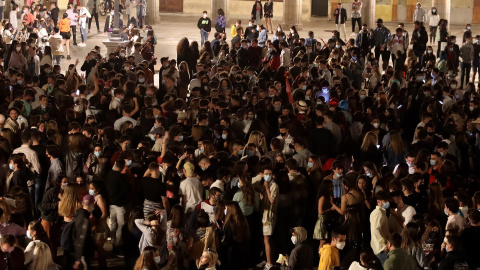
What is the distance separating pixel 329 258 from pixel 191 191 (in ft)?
8.75

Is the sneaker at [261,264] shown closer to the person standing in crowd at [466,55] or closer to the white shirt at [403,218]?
the white shirt at [403,218]

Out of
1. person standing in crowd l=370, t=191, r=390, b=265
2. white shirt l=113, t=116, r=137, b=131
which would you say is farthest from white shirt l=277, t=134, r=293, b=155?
person standing in crowd l=370, t=191, r=390, b=265

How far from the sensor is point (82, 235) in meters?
11.5

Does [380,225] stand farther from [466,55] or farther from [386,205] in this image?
[466,55]

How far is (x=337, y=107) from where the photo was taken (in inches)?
657

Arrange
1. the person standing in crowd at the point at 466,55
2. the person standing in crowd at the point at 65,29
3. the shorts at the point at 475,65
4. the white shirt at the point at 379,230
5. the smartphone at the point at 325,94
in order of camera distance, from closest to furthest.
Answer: the white shirt at the point at 379,230
the smartphone at the point at 325,94
the person standing in crowd at the point at 466,55
the shorts at the point at 475,65
the person standing in crowd at the point at 65,29

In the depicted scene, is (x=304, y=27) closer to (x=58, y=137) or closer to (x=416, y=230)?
(x=58, y=137)

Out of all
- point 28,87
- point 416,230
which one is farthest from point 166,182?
point 28,87

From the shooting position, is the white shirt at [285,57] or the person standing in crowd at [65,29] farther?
the person standing in crowd at [65,29]

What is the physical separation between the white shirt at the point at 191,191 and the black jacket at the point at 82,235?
1.61 meters

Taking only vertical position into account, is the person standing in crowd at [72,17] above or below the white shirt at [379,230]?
above

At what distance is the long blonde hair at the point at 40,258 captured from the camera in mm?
10523

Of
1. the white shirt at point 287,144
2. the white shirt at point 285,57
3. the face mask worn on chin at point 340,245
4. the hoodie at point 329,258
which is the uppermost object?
the white shirt at point 285,57

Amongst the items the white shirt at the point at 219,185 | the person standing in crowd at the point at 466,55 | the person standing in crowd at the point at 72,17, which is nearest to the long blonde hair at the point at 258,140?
the white shirt at the point at 219,185
